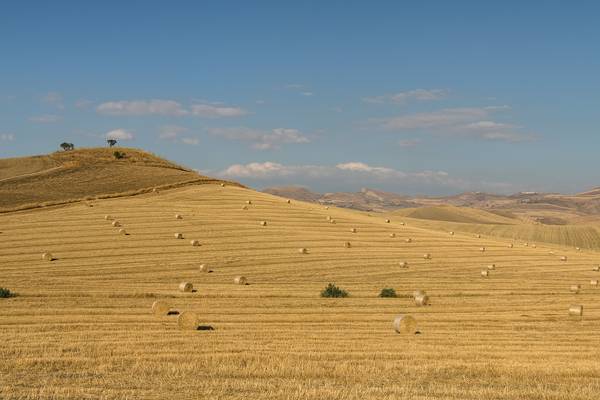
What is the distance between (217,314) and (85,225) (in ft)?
81.3

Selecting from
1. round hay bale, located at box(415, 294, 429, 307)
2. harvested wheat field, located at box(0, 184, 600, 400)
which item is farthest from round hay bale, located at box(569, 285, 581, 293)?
round hay bale, located at box(415, 294, 429, 307)

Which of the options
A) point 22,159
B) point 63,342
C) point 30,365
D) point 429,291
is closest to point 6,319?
point 63,342

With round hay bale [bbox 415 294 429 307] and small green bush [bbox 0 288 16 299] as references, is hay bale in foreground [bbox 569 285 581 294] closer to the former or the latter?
round hay bale [bbox 415 294 429 307]

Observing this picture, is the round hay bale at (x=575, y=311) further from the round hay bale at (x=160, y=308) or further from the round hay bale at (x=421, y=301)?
the round hay bale at (x=160, y=308)

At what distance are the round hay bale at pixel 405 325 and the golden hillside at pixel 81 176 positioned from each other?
1520 inches

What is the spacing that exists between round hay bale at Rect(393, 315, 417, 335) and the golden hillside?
38.6 metres

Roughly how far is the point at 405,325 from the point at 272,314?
17.2 feet

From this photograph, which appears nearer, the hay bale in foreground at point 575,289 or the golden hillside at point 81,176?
the hay bale in foreground at point 575,289

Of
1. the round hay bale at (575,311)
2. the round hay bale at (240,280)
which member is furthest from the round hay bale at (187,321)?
the round hay bale at (575,311)

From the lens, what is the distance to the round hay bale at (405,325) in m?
20.7

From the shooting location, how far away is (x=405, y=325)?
68.1 ft

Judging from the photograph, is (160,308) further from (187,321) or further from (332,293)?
(332,293)

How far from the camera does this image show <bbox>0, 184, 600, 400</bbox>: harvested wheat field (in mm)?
14023

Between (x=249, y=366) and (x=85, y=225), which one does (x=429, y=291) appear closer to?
(x=249, y=366)
